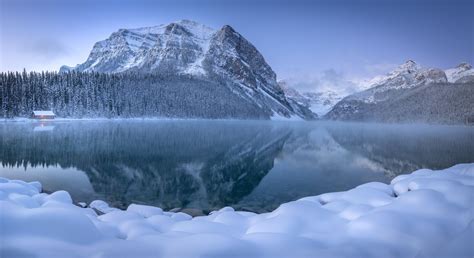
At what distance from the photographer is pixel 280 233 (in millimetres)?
6707

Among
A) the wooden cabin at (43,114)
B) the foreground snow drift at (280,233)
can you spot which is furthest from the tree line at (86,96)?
the foreground snow drift at (280,233)

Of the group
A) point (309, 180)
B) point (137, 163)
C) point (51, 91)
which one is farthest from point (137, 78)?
point (309, 180)

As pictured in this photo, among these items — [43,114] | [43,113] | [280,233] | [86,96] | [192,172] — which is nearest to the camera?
[280,233]

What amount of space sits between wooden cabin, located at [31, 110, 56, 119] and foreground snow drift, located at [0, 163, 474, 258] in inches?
4616

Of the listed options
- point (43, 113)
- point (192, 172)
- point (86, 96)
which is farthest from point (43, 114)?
point (192, 172)

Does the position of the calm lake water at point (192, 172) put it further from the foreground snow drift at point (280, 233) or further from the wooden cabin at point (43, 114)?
the wooden cabin at point (43, 114)

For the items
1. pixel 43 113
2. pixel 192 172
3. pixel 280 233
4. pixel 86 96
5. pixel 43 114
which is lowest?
pixel 192 172

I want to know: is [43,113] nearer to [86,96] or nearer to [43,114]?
[43,114]

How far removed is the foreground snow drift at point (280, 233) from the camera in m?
5.43

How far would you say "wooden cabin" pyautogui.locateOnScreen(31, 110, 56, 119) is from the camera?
105438 mm

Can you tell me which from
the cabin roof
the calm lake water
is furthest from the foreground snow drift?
the cabin roof

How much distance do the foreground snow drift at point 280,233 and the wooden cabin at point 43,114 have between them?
117246mm

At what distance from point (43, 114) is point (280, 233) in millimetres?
125163

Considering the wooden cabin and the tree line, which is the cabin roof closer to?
the wooden cabin
